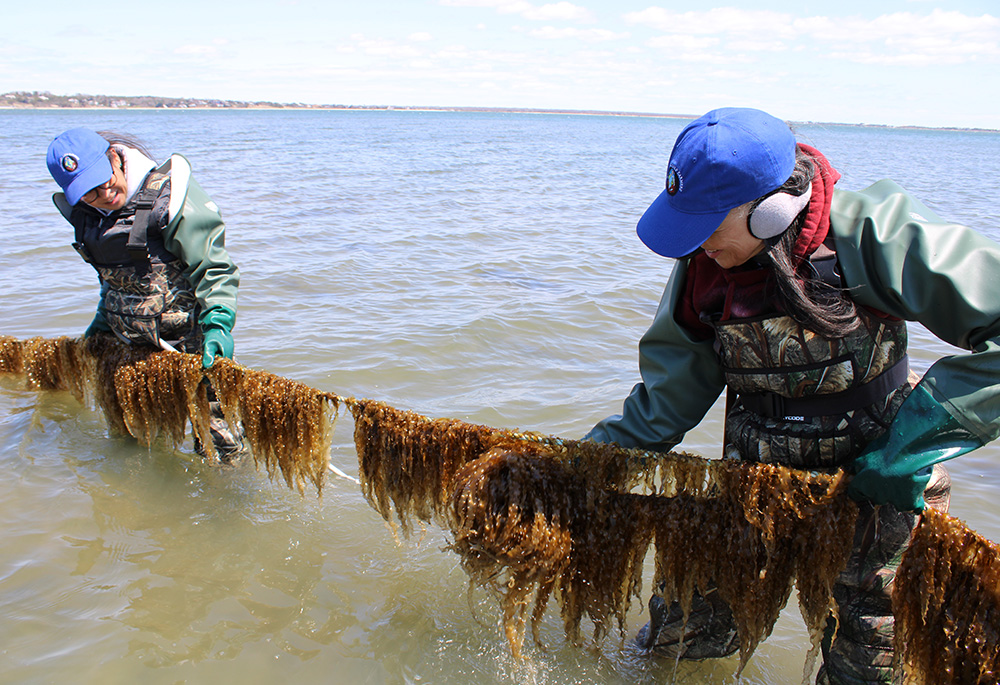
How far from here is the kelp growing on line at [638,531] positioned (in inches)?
86.8

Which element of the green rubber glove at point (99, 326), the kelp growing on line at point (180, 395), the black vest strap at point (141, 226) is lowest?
the kelp growing on line at point (180, 395)

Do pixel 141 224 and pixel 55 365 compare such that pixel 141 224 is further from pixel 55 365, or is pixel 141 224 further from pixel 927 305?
pixel 927 305

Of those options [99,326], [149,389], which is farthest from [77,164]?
[149,389]

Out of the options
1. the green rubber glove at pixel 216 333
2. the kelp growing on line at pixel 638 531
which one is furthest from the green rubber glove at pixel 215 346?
the kelp growing on line at pixel 638 531

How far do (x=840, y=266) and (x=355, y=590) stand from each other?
3151 millimetres

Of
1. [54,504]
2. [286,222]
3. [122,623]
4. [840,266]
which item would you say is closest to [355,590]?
[122,623]

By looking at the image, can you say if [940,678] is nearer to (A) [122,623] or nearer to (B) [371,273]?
(A) [122,623]

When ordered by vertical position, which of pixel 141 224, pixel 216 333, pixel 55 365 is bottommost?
pixel 55 365

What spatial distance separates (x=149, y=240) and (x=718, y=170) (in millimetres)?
3770

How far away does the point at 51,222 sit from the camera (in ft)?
46.7

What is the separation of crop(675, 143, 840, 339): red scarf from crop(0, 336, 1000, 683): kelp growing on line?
22.4 inches

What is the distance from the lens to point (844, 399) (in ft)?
7.54

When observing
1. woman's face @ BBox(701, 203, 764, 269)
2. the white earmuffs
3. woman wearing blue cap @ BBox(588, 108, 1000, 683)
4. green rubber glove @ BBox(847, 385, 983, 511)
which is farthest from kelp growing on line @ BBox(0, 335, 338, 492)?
green rubber glove @ BBox(847, 385, 983, 511)

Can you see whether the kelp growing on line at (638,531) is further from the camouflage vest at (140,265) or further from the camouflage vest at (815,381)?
the camouflage vest at (140,265)
